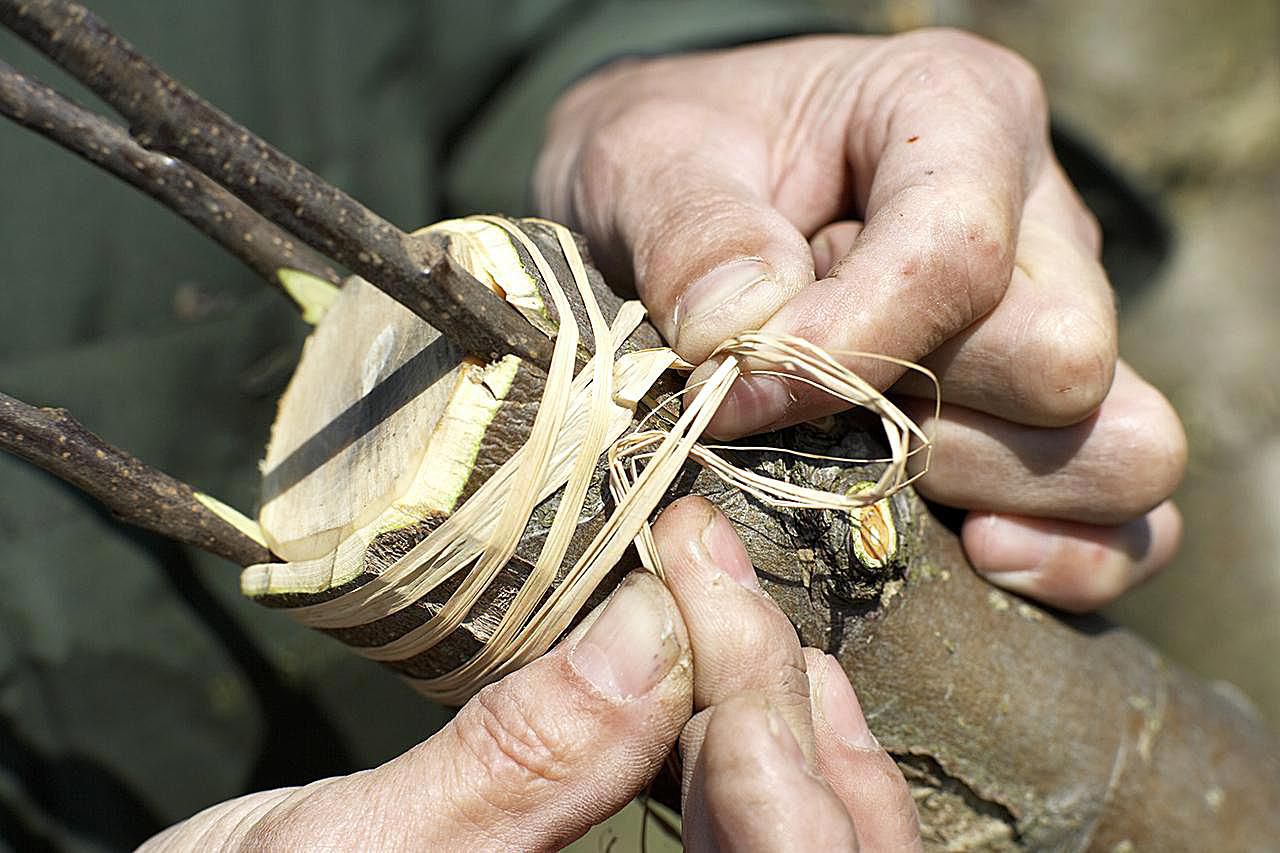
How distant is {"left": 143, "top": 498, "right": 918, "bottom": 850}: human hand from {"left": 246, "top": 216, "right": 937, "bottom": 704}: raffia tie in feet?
0.15

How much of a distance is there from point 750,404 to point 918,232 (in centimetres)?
25

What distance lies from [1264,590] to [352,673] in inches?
98.7

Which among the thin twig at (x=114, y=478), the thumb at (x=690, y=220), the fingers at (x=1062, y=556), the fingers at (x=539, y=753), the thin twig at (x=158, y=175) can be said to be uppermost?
the thin twig at (x=158, y=175)

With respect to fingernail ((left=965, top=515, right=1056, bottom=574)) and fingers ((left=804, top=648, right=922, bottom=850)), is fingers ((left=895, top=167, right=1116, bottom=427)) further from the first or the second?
fingers ((left=804, top=648, right=922, bottom=850))

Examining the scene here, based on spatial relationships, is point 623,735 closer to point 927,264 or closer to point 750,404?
point 750,404

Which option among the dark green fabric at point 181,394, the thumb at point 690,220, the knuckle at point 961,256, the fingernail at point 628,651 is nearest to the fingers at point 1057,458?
the knuckle at point 961,256

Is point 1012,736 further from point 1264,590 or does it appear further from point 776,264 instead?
point 1264,590

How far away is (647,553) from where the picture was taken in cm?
91

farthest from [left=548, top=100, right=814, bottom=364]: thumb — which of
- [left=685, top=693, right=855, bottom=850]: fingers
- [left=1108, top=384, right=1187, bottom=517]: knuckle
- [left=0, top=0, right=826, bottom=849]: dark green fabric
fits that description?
[left=0, top=0, right=826, bottom=849]: dark green fabric

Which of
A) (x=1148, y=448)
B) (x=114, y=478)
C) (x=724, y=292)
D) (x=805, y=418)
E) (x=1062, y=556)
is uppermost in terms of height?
(x=114, y=478)

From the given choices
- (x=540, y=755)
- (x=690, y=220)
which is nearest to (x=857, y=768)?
(x=540, y=755)

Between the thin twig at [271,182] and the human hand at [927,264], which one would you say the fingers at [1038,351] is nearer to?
the human hand at [927,264]

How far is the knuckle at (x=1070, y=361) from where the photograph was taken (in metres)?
1.05

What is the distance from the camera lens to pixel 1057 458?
1177 millimetres
